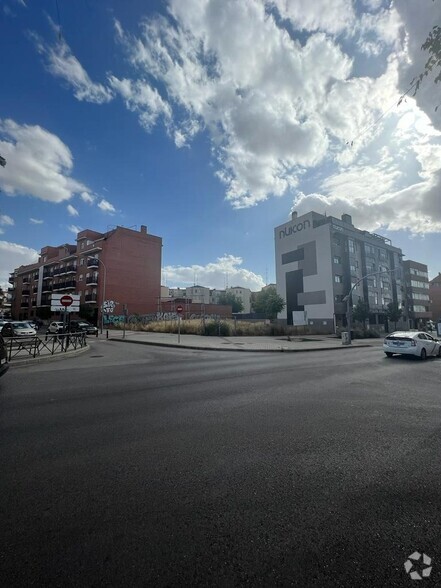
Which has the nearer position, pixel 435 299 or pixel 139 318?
pixel 139 318

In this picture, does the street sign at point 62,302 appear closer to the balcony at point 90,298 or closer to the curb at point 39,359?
the curb at point 39,359

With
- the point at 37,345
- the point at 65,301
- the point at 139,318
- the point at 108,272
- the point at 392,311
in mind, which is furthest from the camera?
the point at 392,311

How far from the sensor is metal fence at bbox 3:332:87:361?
44.9 ft

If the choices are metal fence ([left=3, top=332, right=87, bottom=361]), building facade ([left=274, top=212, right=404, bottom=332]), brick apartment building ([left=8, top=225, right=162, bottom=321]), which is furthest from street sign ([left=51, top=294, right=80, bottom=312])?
building facade ([left=274, top=212, right=404, bottom=332])

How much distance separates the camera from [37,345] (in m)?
14.1

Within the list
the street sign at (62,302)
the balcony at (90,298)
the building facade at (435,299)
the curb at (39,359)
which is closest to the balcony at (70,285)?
the balcony at (90,298)

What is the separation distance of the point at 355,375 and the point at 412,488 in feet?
23.1

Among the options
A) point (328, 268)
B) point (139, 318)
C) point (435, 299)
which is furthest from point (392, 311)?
point (139, 318)

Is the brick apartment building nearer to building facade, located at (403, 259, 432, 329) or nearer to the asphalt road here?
the asphalt road

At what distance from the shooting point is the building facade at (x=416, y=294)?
72312 mm

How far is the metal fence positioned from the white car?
17.4m

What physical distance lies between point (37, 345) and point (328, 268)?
48270mm

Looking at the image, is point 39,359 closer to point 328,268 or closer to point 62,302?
point 62,302

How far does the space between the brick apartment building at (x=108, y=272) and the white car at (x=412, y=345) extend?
40.3m
